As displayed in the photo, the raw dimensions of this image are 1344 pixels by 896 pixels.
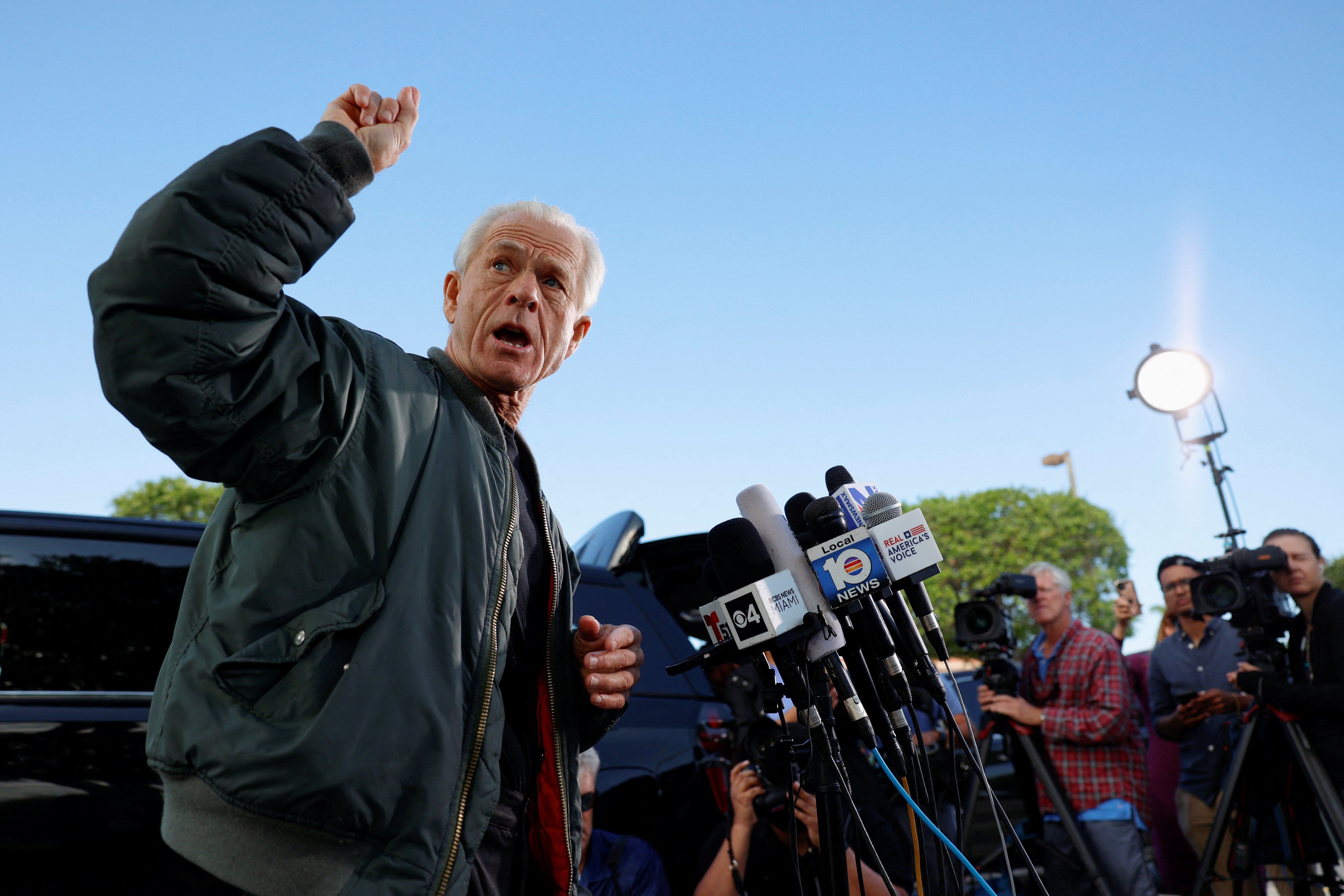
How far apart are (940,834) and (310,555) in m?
1.17

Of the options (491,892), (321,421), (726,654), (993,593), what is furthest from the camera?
(993,593)

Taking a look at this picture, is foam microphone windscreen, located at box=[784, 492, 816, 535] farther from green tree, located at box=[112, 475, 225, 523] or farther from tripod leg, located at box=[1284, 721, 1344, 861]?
green tree, located at box=[112, 475, 225, 523]

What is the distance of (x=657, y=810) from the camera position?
12.1 ft

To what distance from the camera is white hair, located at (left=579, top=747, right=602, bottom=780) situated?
11.4 feet

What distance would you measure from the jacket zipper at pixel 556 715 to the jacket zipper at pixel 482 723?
0.25 meters

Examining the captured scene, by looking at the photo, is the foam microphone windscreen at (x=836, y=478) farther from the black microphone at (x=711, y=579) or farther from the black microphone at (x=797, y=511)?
the black microphone at (x=711, y=579)

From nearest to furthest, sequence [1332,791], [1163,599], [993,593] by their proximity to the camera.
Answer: [1332,791] → [993,593] → [1163,599]

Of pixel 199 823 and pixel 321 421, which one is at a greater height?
pixel 321 421

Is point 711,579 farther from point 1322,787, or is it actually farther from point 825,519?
point 1322,787

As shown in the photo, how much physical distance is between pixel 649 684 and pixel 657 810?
491mm

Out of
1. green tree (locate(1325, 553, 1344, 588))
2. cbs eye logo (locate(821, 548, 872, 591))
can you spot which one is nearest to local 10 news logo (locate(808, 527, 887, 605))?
cbs eye logo (locate(821, 548, 872, 591))

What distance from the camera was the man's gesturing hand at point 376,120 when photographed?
1537 millimetres

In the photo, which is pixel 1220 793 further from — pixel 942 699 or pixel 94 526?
pixel 94 526

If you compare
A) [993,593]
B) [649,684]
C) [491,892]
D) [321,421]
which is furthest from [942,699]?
[993,593]
